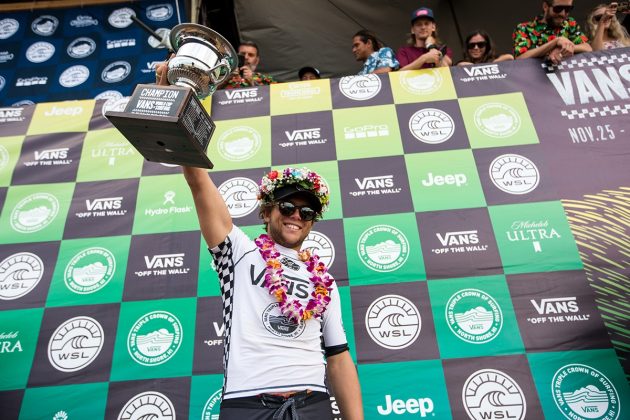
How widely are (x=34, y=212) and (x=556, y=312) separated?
10.4 feet

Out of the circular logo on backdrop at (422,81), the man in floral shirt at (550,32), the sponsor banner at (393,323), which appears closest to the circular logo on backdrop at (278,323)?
the sponsor banner at (393,323)

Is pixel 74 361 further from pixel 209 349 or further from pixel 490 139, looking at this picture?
pixel 490 139

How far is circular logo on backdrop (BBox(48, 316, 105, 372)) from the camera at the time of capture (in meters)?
2.74

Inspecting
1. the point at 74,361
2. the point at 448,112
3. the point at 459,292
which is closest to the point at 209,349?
the point at 74,361

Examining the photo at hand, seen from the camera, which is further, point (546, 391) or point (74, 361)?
point (74, 361)

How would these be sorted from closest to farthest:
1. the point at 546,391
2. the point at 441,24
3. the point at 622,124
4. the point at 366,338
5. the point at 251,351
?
the point at 251,351, the point at 546,391, the point at 366,338, the point at 622,124, the point at 441,24

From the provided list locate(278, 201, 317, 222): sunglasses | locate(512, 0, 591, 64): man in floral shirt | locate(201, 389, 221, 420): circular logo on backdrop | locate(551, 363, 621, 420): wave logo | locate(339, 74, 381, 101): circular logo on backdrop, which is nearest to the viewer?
locate(278, 201, 317, 222): sunglasses

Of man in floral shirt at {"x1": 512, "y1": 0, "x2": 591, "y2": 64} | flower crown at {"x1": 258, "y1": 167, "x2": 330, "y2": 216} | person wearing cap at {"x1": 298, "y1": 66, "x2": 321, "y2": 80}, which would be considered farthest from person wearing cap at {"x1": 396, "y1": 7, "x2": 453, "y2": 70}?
flower crown at {"x1": 258, "y1": 167, "x2": 330, "y2": 216}

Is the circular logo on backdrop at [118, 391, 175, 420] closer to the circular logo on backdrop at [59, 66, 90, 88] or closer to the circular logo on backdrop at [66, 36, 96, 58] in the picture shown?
the circular logo on backdrop at [59, 66, 90, 88]

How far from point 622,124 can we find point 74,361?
357 centimetres

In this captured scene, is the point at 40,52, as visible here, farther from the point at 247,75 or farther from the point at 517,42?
the point at 517,42

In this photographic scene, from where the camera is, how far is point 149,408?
2.62 meters

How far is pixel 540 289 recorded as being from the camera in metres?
2.75

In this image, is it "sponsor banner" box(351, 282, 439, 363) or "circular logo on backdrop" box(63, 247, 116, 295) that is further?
"circular logo on backdrop" box(63, 247, 116, 295)
